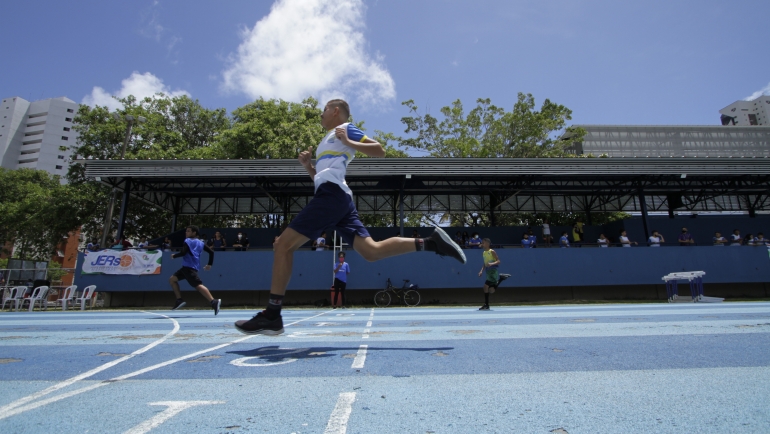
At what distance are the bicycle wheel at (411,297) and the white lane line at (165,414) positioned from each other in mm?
14298

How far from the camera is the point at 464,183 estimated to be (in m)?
19.6

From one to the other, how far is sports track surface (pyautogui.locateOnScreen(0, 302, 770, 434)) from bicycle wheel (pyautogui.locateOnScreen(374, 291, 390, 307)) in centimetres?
1248

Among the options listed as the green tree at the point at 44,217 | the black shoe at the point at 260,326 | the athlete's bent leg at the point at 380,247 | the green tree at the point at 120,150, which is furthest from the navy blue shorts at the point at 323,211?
the green tree at the point at 44,217

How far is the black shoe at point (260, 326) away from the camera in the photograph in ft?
10.6

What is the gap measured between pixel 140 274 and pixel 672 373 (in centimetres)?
1806

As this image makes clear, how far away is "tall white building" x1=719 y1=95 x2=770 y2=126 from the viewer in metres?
114

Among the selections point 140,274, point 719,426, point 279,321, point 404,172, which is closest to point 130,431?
point 279,321

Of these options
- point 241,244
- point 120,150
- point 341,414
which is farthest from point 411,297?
point 120,150

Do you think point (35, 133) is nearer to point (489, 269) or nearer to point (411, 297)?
point (411, 297)

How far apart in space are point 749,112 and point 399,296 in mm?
149717

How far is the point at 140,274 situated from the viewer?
1619 cm

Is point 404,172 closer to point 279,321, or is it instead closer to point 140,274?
point 140,274

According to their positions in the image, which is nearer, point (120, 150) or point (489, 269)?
point (489, 269)

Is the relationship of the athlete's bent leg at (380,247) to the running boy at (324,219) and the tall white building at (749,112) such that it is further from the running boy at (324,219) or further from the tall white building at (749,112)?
the tall white building at (749,112)
